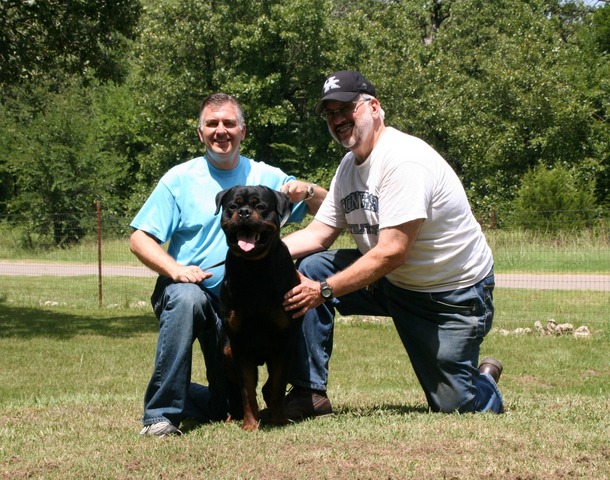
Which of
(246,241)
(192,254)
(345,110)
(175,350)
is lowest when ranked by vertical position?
(175,350)

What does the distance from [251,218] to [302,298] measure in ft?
1.75

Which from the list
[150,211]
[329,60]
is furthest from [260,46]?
[150,211]

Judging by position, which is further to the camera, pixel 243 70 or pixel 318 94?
pixel 318 94

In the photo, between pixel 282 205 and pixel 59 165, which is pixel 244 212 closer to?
pixel 282 205

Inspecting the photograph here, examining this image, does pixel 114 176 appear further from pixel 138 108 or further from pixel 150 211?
pixel 150 211

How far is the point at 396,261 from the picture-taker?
4770 millimetres

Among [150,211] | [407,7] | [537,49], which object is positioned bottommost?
[150,211]

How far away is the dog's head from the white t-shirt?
1.91 ft

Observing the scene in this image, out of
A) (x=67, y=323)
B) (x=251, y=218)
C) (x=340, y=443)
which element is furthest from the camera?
(x=67, y=323)

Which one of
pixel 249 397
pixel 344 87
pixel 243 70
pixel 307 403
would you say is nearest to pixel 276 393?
pixel 249 397

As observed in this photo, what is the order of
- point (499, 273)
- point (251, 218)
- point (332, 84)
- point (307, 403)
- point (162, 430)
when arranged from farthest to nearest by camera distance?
point (499, 273)
point (307, 403)
point (332, 84)
point (162, 430)
point (251, 218)

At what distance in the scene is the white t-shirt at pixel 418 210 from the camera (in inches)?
188

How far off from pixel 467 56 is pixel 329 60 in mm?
6858

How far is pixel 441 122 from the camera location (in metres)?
33.9
